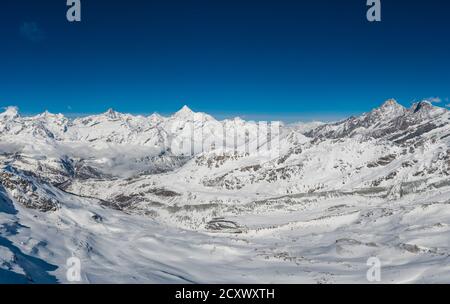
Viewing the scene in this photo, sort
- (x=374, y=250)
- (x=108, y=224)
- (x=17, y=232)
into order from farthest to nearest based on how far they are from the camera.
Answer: (x=108, y=224)
(x=374, y=250)
(x=17, y=232)

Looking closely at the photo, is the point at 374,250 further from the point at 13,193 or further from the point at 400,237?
the point at 13,193

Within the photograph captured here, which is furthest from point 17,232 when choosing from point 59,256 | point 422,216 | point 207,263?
point 422,216

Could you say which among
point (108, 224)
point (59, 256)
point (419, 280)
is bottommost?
point (419, 280)

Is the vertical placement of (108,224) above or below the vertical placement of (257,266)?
above

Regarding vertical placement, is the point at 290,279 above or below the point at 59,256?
below

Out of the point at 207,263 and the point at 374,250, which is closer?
the point at 207,263

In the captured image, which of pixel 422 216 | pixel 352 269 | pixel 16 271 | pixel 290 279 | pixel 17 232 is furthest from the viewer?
pixel 422 216

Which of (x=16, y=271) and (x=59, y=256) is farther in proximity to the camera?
(x=59, y=256)
